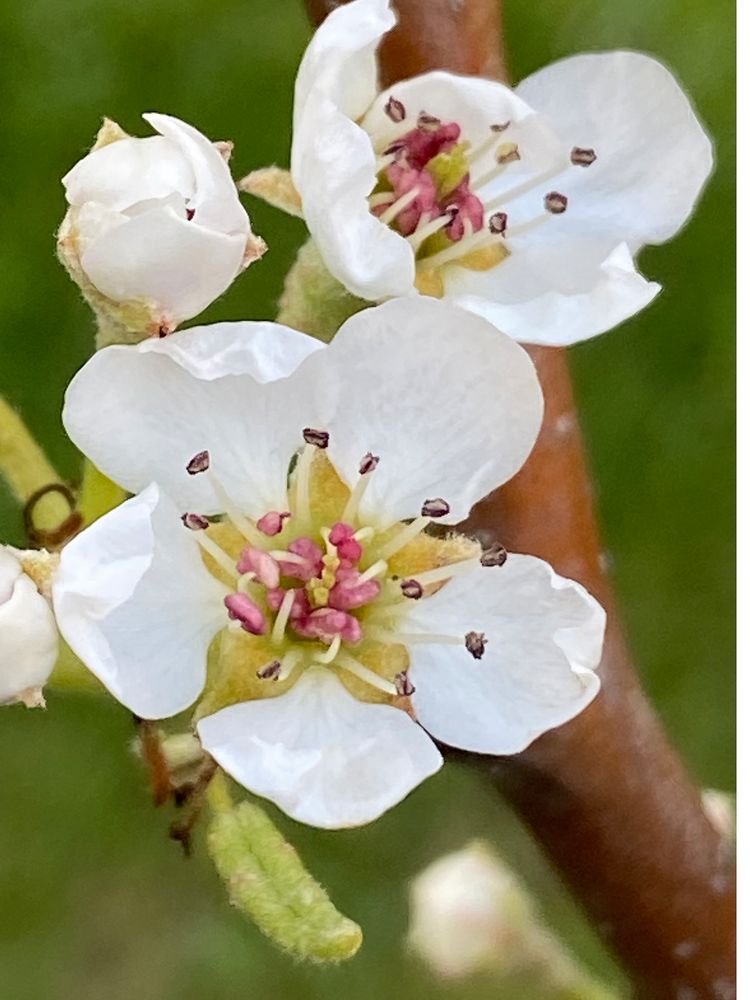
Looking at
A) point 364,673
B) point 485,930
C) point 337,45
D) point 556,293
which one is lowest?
point 485,930

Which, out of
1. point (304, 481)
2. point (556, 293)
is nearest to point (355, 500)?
point (304, 481)

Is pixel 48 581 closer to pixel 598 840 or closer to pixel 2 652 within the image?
pixel 2 652

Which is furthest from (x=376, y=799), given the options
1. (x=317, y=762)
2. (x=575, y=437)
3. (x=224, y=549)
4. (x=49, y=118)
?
(x=49, y=118)

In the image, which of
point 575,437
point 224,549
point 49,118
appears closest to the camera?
point 224,549

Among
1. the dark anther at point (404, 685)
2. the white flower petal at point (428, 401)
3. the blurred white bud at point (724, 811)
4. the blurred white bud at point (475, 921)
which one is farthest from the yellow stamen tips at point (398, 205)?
the blurred white bud at point (475, 921)

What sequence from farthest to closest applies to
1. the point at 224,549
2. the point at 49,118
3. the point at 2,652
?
1. the point at 49,118
2. the point at 224,549
3. the point at 2,652

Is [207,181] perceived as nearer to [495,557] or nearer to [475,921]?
A: [495,557]

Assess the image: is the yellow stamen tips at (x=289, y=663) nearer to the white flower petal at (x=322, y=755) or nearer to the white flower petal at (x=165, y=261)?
the white flower petal at (x=322, y=755)
